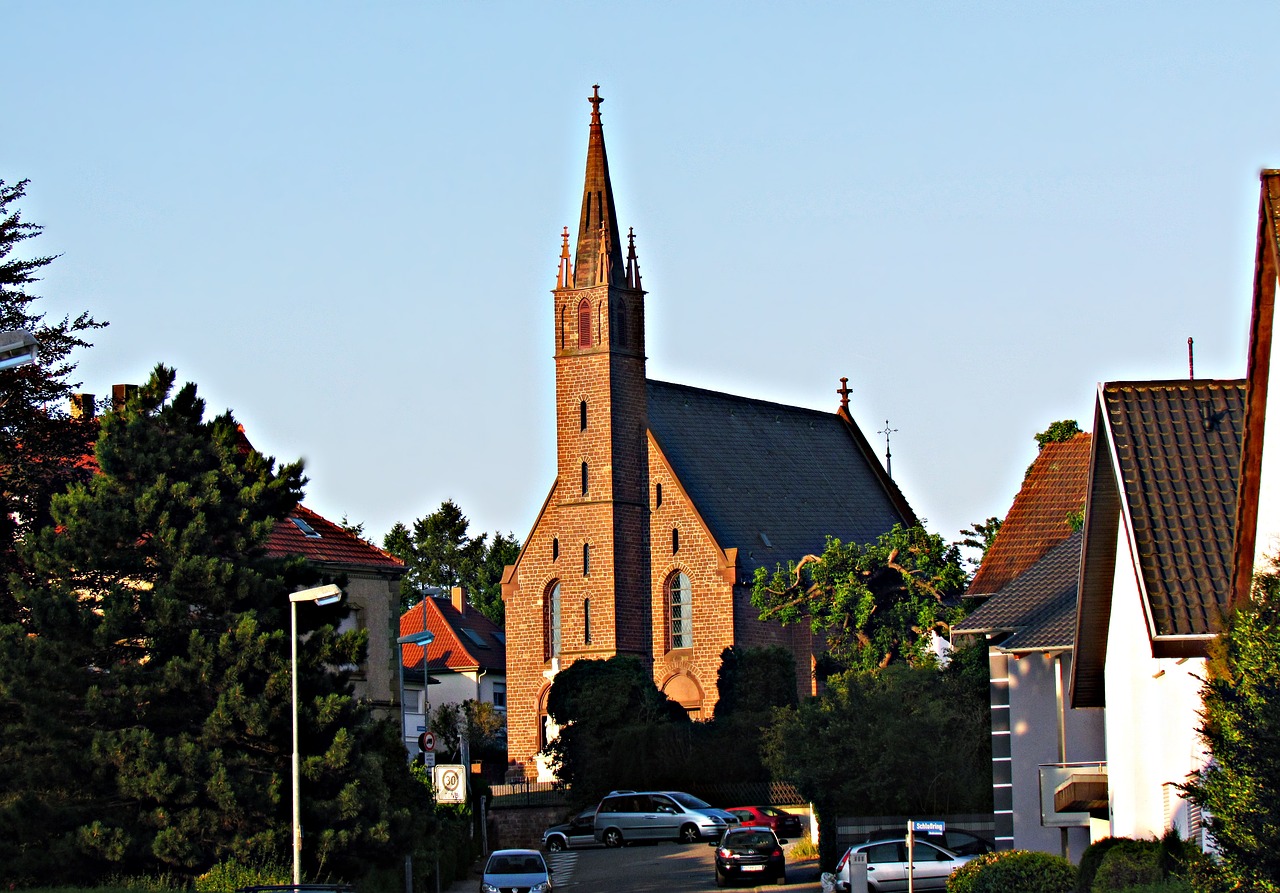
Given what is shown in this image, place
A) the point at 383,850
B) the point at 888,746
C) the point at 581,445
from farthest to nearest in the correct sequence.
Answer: the point at 581,445 → the point at 888,746 → the point at 383,850

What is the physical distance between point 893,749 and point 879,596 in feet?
73.7

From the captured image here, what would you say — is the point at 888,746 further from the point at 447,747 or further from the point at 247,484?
the point at 447,747

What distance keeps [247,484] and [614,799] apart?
2270 centimetres

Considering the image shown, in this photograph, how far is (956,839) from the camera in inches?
1622

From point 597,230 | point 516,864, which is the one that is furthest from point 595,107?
point 516,864

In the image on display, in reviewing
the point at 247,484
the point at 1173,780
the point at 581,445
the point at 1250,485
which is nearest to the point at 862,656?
Answer: the point at 581,445

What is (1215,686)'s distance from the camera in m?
17.1

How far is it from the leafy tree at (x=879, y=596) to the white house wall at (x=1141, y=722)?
132 ft

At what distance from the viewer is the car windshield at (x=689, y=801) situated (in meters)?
→ 56.6

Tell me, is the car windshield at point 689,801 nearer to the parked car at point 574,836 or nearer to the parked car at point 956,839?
the parked car at point 574,836

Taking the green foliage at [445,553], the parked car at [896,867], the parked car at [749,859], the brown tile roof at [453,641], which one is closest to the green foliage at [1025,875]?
the parked car at [896,867]

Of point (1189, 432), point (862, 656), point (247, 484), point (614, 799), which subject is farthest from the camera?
point (862, 656)

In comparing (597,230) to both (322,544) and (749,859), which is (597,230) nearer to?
(322,544)

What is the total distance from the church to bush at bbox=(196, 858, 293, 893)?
A: 136 feet
